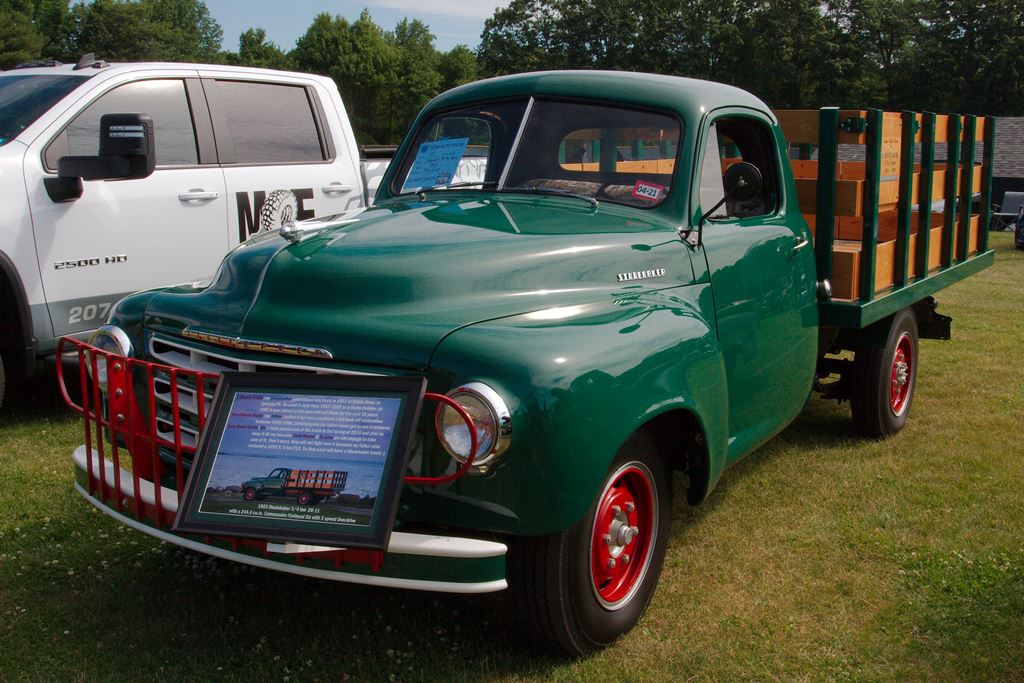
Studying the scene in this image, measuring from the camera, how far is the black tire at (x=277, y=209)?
642 centimetres

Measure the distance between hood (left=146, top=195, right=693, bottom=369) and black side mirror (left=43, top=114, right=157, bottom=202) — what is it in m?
Result: 1.90

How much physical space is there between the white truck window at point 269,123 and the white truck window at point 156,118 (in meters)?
0.31

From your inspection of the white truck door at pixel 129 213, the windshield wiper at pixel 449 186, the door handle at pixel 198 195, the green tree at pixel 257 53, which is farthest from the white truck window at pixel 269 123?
the green tree at pixel 257 53

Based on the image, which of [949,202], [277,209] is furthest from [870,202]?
[277,209]

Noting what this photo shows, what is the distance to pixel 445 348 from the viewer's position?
2.78 m

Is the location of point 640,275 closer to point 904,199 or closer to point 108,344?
point 108,344

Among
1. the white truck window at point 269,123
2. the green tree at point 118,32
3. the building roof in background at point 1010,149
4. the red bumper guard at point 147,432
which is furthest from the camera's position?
the green tree at point 118,32

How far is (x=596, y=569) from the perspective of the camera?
10.2 feet

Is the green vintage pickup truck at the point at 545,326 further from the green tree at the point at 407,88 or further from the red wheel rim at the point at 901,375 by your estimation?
the green tree at the point at 407,88

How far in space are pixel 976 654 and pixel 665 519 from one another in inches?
43.7

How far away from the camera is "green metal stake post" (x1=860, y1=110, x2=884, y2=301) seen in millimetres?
4973

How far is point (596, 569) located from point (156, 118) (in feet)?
Answer: 14.4

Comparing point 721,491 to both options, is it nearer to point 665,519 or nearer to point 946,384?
point 665,519

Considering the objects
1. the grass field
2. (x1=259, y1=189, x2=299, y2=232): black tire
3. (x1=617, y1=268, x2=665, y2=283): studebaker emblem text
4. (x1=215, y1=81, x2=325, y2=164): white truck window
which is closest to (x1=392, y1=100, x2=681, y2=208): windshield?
(x1=617, y1=268, x2=665, y2=283): studebaker emblem text
